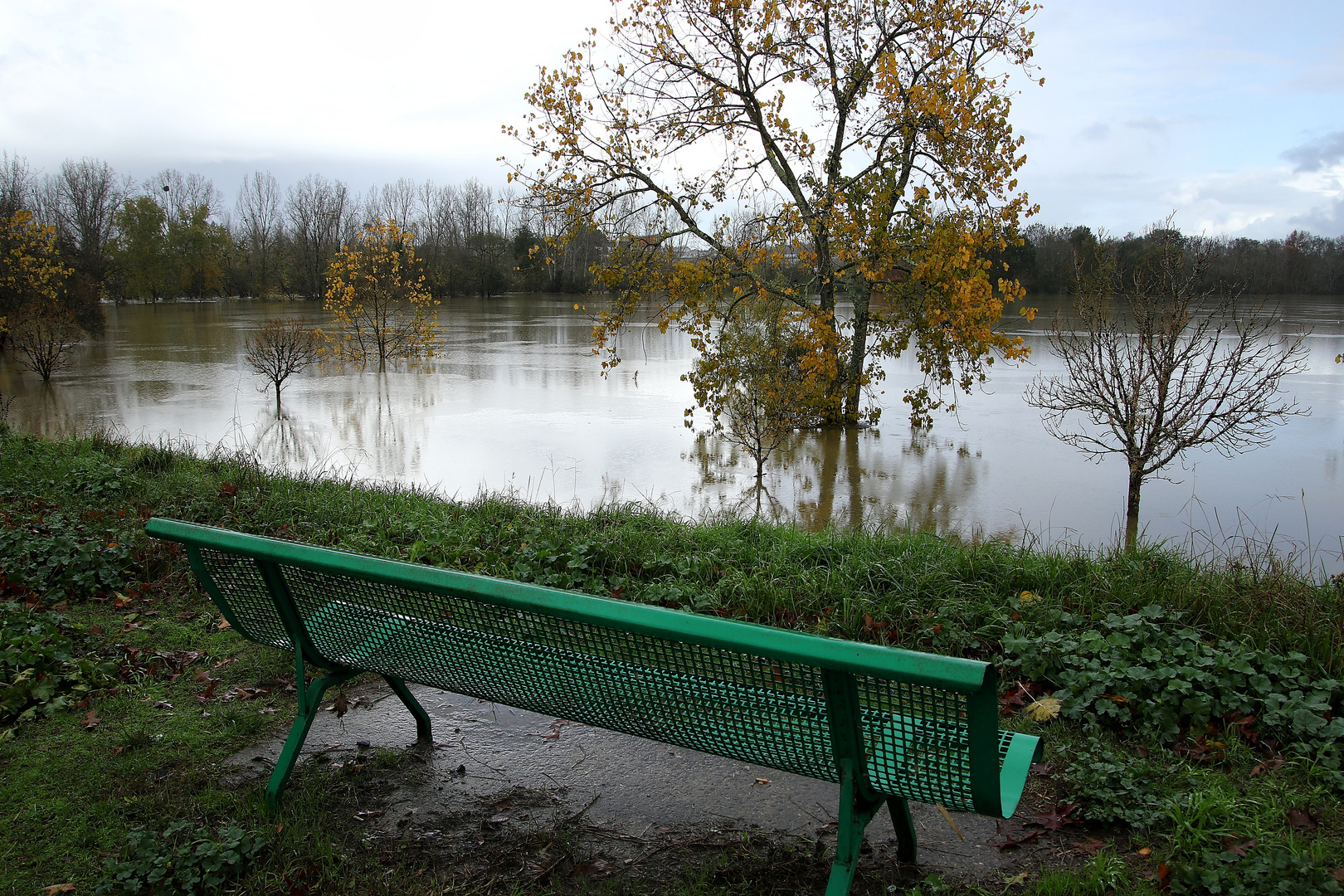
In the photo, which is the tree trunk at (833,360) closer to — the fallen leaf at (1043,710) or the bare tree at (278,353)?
the fallen leaf at (1043,710)

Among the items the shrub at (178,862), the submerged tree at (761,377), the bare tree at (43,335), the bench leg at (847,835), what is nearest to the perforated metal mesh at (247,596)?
the shrub at (178,862)

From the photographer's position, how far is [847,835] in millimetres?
1880

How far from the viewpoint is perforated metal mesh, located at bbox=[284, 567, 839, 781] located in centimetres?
197

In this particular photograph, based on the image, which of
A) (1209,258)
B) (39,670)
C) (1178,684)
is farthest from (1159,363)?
(39,670)

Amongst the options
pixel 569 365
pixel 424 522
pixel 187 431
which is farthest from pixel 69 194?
pixel 424 522

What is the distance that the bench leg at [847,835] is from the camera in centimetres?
183

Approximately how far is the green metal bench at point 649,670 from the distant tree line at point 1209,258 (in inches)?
308

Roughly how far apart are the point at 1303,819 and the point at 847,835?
1.55 m

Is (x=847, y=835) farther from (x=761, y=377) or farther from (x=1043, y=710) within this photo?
(x=761, y=377)

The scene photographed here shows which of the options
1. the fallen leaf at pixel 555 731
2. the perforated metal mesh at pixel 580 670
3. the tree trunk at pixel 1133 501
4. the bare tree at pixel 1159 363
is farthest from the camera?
the tree trunk at pixel 1133 501

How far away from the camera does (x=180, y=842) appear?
240 cm

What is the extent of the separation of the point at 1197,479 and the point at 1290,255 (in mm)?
16739

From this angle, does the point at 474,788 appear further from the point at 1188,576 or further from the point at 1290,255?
the point at 1290,255

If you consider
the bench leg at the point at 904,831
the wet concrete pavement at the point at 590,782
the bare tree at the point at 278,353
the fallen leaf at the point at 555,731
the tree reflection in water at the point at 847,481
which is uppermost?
the bare tree at the point at 278,353
